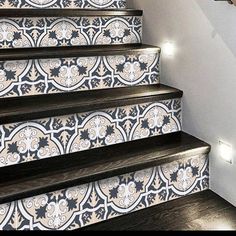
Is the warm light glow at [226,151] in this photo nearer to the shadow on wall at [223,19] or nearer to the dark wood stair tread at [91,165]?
the dark wood stair tread at [91,165]

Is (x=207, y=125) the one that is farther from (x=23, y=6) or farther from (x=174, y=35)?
(x=23, y=6)

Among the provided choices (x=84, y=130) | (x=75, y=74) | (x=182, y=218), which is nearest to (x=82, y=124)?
(x=84, y=130)

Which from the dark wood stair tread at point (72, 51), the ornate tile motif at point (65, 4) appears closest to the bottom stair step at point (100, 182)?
the dark wood stair tread at point (72, 51)

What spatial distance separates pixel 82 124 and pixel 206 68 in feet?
2.17

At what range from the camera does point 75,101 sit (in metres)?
1.77

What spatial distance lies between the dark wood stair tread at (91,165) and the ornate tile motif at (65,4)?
3.02 ft

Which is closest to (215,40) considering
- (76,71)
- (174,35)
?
(174,35)

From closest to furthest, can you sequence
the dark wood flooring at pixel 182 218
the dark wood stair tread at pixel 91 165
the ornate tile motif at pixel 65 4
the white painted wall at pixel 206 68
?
the dark wood stair tread at pixel 91 165 < the dark wood flooring at pixel 182 218 < the white painted wall at pixel 206 68 < the ornate tile motif at pixel 65 4

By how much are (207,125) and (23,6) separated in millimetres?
1186

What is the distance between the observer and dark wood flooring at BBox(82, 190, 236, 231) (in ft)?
5.16

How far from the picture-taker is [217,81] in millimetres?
1789

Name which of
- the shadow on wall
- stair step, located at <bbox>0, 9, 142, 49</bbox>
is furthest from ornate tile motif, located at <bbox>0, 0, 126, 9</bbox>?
the shadow on wall

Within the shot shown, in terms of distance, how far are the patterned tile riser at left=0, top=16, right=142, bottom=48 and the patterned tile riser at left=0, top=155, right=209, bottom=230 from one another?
33.4 inches

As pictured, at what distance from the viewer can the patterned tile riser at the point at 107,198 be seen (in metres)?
1.48
